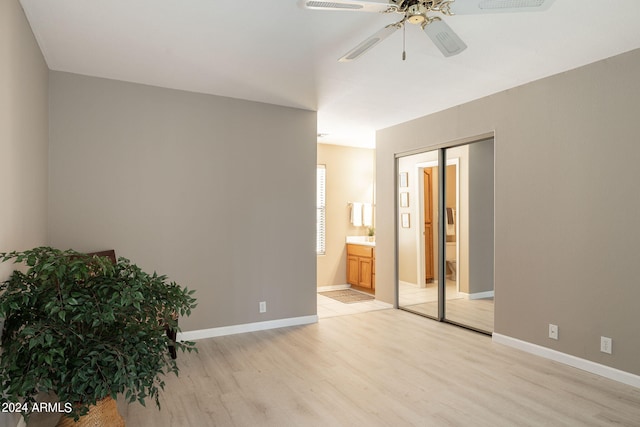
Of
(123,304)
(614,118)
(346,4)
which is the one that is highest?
(346,4)

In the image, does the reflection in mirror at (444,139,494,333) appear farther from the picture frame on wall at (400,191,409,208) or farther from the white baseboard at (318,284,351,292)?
the white baseboard at (318,284,351,292)

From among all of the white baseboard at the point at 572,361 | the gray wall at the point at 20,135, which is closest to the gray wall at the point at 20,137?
the gray wall at the point at 20,135

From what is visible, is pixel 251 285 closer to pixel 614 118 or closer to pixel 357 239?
pixel 357 239

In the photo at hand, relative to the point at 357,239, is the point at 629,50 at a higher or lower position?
higher

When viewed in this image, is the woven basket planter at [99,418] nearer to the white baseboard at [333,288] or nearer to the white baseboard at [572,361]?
the white baseboard at [572,361]

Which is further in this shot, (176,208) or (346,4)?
(176,208)

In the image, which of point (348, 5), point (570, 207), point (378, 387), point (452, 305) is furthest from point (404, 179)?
point (348, 5)

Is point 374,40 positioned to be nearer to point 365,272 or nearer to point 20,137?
point 20,137

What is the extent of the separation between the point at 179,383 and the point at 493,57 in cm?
351

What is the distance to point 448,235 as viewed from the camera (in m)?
4.79

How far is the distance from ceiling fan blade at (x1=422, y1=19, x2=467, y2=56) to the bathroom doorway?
210 cm

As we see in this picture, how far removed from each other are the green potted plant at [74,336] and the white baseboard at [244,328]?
6.65 feet

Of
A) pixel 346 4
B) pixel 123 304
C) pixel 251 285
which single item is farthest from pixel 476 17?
pixel 251 285

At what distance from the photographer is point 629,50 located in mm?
3027
